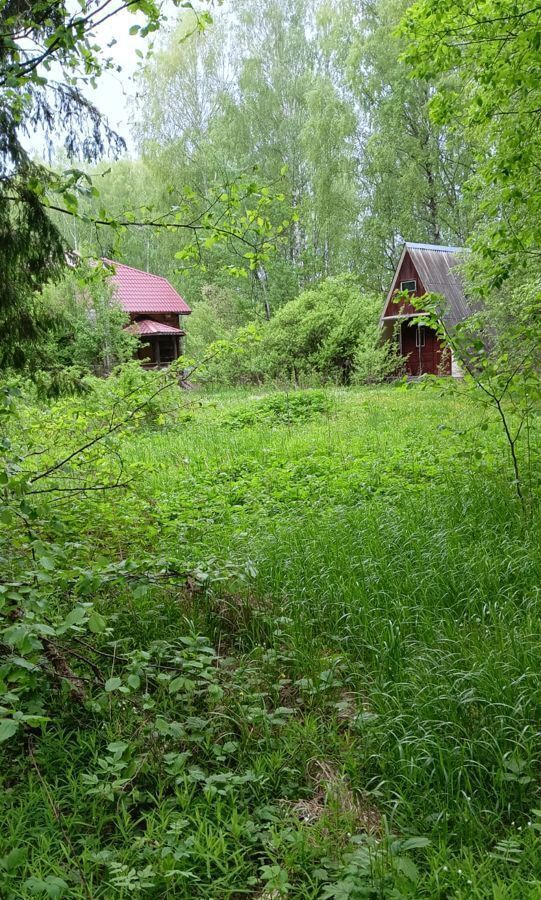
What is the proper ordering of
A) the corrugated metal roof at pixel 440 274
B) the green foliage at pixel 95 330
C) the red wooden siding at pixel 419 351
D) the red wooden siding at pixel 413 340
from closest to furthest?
1. the green foliage at pixel 95 330
2. the corrugated metal roof at pixel 440 274
3. the red wooden siding at pixel 413 340
4. the red wooden siding at pixel 419 351

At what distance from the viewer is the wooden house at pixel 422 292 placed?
79.8ft

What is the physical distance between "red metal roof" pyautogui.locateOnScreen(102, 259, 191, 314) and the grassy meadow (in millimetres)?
26308

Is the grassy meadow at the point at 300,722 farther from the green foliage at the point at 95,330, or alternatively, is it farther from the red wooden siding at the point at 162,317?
the red wooden siding at the point at 162,317

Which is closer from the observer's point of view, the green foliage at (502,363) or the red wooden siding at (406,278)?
the green foliage at (502,363)

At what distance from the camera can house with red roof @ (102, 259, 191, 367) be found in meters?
29.9

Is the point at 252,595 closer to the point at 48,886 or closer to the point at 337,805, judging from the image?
the point at 337,805

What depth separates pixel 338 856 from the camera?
222 centimetres

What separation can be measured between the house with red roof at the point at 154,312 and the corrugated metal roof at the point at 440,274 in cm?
1164

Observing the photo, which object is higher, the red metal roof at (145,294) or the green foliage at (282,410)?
the red metal roof at (145,294)

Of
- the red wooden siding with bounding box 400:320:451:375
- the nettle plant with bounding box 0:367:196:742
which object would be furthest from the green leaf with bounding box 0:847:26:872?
the red wooden siding with bounding box 400:320:451:375

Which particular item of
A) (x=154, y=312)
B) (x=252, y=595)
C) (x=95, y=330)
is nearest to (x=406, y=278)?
(x=154, y=312)

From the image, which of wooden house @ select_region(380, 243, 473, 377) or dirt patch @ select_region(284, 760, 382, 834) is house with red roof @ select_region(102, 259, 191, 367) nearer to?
wooden house @ select_region(380, 243, 473, 377)

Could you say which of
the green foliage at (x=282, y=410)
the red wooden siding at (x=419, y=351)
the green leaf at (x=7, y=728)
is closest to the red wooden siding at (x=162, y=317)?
the red wooden siding at (x=419, y=351)

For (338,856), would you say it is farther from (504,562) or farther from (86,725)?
(504,562)
